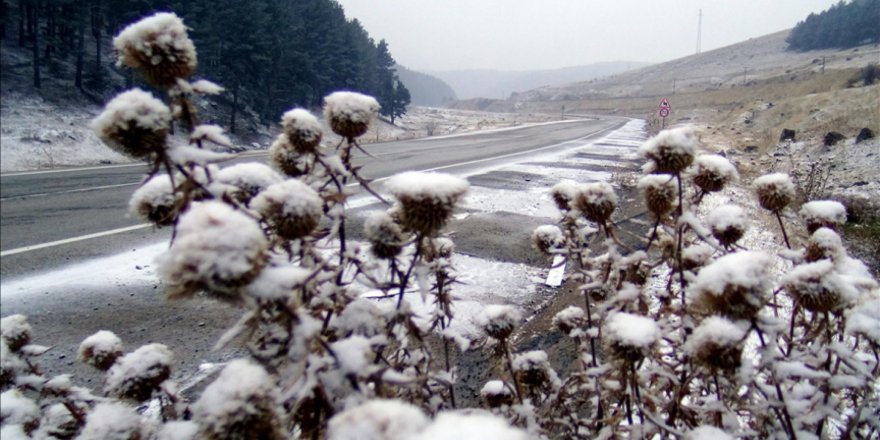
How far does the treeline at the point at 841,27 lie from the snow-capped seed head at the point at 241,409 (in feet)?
289

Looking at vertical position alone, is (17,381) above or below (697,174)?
below

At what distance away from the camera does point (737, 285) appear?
100 cm

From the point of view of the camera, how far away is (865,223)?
5953 millimetres

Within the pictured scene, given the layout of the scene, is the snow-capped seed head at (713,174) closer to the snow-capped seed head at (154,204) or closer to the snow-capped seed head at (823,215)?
the snow-capped seed head at (823,215)

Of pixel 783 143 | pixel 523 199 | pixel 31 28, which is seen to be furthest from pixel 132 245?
pixel 31 28

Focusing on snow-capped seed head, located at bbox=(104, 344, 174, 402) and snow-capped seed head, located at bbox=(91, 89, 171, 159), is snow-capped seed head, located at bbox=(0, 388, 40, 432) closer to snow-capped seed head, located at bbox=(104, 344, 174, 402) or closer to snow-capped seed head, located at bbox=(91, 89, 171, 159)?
snow-capped seed head, located at bbox=(104, 344, 174, 402)

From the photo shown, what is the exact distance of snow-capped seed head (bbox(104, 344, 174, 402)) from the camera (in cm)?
125

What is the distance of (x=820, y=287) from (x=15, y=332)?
7.19 ft

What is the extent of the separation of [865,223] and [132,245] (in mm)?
8818

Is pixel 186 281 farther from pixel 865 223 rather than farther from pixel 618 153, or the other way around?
pixel 618 153

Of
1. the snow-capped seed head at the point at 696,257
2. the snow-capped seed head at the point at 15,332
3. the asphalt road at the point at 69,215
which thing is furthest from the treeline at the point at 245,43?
the snow-capped seed head at the point at 696,257

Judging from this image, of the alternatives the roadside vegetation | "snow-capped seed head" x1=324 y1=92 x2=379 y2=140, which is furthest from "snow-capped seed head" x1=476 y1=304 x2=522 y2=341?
"snow-capped seed head" x1=324 y1=92 x2=379 y2=140

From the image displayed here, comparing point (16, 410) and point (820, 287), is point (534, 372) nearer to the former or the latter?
point (820, 287)

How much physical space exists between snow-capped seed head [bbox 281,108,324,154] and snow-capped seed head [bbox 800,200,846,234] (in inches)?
66.3
